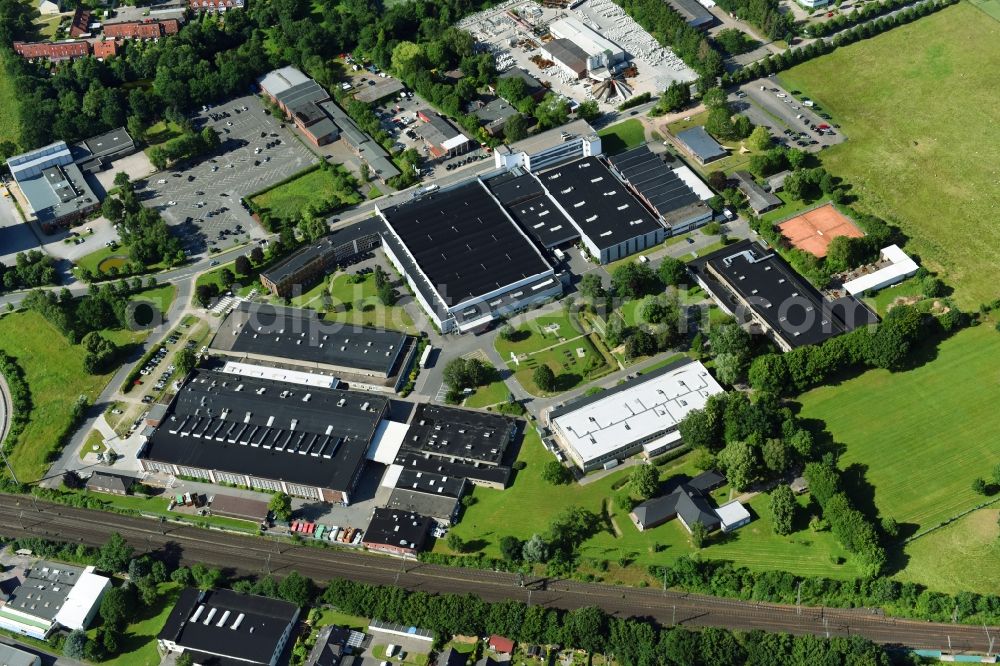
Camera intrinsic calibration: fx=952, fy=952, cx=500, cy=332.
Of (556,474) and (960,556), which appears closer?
(960,556)

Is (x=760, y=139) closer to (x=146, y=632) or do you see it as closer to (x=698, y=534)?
(x=698, y=534)

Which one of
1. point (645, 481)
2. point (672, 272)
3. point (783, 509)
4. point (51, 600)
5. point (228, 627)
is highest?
point (672, 272)

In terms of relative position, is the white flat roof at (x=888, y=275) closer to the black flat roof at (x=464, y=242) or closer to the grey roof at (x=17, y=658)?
the black flat roof at (x=464, y=242)

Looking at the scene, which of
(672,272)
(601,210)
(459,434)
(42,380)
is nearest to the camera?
(459,434)

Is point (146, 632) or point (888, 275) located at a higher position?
point (888, 275)

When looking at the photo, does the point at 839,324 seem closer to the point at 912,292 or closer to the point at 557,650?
the point at 912,292

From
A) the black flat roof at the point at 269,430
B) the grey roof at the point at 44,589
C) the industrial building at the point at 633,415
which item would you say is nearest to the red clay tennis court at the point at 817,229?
the industrial building at the point at 633,415

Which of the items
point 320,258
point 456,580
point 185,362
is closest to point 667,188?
point 320,258
